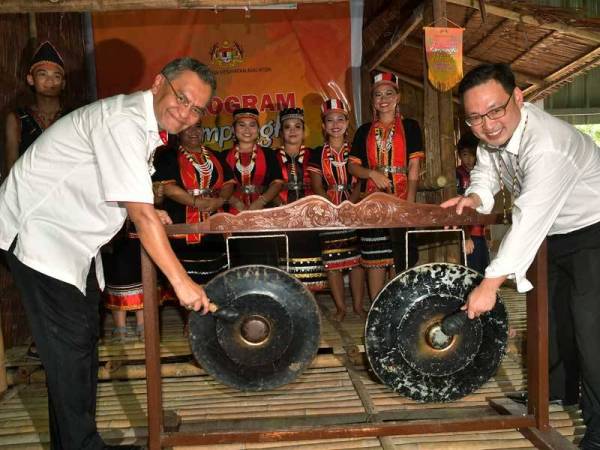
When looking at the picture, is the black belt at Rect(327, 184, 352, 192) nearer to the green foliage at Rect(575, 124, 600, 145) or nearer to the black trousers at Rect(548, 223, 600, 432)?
the black trousers at Rect(548, 223, 600, 432)

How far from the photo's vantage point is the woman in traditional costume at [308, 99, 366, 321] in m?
4.02

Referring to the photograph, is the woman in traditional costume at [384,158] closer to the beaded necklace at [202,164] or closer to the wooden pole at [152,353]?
the beaded necklace at [202,164]

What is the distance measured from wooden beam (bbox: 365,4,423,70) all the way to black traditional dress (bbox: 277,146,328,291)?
1.27m

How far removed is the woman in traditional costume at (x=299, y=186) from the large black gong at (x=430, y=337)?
162 cm

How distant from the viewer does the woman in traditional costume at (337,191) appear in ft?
13.2

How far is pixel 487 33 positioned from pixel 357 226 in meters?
3.30

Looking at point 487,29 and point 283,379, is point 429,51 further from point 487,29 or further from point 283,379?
point 283,379

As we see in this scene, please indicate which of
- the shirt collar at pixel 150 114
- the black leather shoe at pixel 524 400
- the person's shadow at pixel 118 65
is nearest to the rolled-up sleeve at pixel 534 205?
the black leather shoe at pixel 524 400

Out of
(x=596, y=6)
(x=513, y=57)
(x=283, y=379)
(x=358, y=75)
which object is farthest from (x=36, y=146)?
(x=596, y=6)

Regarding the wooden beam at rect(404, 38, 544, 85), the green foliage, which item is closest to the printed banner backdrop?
the wooden beam at rect(404, 38, 544, 85)

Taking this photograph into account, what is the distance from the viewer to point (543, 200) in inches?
80.6

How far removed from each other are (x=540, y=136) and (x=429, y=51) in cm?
156

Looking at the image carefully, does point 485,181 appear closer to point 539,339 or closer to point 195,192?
point 539,339

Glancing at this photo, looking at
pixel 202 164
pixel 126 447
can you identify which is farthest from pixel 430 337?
pixel 202 164
